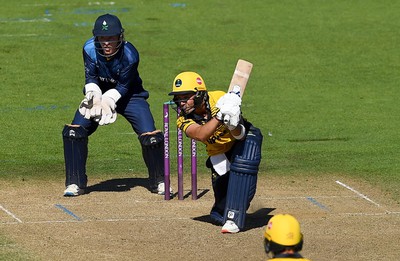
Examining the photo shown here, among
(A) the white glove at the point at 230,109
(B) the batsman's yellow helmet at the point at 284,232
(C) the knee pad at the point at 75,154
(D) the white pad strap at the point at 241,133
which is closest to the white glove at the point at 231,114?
(A) the white glove at the point at 230,109

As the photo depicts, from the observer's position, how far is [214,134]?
41.7 feet

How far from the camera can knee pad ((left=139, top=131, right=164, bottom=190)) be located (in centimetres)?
1461

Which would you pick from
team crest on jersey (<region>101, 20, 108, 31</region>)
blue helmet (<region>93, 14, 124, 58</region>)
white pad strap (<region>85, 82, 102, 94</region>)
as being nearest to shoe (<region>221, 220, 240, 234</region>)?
white pad strap (<region>85, 82, 102, 94</region>)

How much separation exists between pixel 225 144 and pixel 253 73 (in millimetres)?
10734

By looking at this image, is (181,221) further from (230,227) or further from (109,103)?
(109,103)

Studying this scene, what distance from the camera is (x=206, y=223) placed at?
13008 millimetres

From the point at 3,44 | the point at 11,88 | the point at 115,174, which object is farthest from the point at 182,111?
the point at 3,44

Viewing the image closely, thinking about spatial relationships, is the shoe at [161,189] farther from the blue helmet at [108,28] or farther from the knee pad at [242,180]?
the knee pad at [242,180]

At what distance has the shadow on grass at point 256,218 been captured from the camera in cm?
1302

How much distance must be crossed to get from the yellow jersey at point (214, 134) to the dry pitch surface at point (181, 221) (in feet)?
3.03

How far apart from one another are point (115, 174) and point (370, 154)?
4157mm

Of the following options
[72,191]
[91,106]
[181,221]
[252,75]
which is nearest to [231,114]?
[181,221]

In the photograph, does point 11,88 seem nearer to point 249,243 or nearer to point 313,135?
point 313,135

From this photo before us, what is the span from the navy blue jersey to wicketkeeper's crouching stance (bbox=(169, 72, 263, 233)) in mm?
1870
